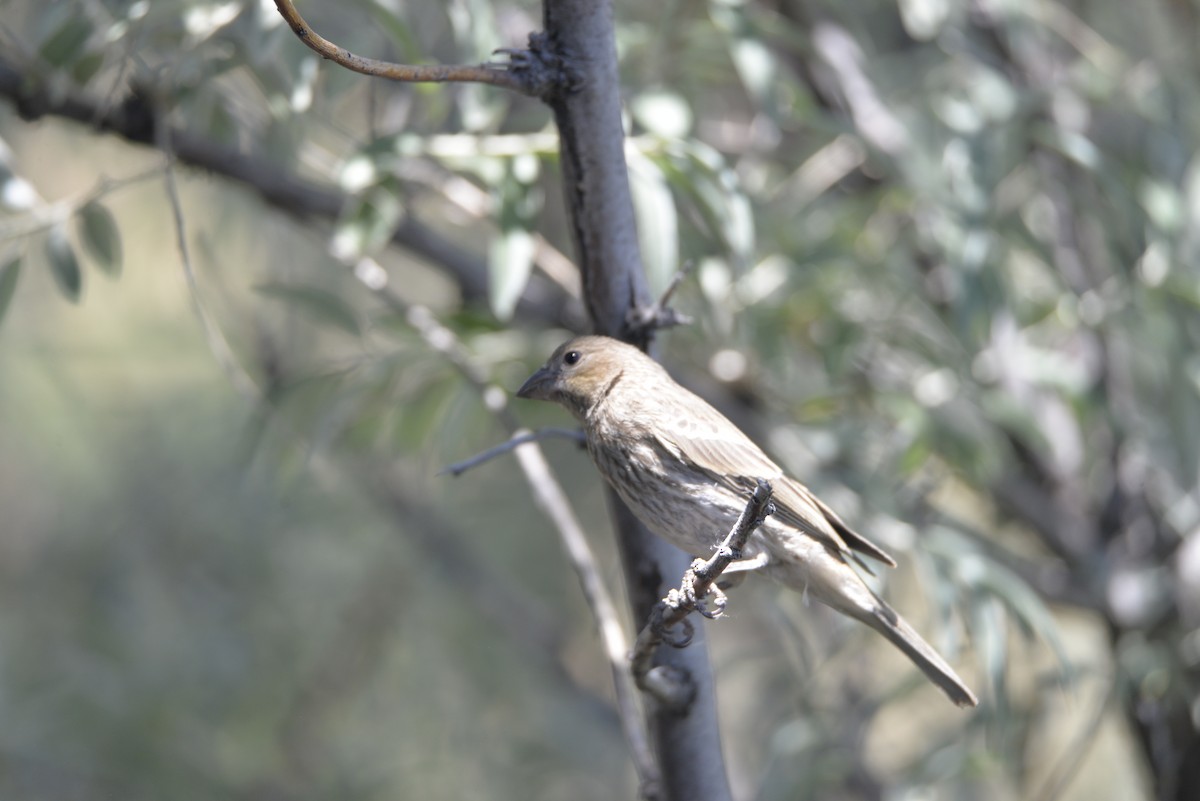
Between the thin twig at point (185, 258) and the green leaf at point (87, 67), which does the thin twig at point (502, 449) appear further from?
the green leaf at point (87, 67)

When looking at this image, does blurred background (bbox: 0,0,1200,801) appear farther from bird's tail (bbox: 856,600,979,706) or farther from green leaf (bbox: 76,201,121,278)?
bird's tail (bbox: 856,600,979,706)

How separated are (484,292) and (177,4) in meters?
1.52

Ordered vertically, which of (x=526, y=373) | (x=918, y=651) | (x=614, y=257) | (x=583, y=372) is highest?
(x=614, y=257)

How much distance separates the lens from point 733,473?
8.82 ft

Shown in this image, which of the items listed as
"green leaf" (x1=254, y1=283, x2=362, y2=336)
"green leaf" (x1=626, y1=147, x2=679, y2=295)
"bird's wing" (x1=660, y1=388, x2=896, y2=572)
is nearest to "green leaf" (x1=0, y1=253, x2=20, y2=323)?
"green leaf" (x1=254, y1=283, x2=362, y2=336)

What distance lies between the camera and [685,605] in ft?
6.88

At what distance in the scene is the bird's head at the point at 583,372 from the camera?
267cm

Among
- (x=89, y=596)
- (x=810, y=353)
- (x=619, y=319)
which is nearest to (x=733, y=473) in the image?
(x=619, y=319)

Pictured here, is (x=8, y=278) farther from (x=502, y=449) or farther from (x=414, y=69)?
(x=414, y=69)

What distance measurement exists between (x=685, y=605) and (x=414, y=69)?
1003 mm

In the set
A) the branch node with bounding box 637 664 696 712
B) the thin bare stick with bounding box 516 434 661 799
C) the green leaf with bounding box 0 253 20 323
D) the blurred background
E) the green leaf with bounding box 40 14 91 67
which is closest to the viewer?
the branch node with bounding box 637 664 696 712

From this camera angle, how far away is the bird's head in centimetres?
267

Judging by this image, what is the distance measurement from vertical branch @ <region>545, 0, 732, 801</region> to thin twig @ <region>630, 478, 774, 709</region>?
0.07 m

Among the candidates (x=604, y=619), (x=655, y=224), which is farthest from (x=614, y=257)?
(x=604, y=619)
